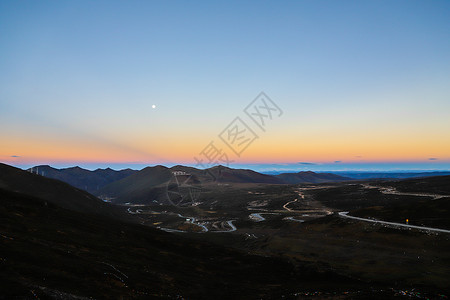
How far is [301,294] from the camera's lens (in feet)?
117

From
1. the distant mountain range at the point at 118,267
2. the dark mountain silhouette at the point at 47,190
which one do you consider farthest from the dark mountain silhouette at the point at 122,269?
the dark mountain silhouette at the point at 47,190

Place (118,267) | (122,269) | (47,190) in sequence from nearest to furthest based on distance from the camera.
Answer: (122,269) → (118,267) → (47,190)

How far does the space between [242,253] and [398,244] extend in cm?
4227

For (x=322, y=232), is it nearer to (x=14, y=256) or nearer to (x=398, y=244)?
(x=398, y=244)

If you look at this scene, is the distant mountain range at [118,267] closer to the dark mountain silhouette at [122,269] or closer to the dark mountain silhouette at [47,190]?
the dark mountain silhouette at [122,269]

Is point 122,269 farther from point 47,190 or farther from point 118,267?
point 47,190

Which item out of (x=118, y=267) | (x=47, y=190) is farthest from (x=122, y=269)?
(x=47, y=190)

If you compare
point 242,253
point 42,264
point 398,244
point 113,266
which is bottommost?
point 242,253

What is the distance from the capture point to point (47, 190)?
166750mm

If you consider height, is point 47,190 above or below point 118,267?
above

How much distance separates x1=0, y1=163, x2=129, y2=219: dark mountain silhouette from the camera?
15462 cm

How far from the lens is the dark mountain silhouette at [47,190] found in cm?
15462

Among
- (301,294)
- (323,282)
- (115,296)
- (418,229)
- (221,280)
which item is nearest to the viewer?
(115,296)

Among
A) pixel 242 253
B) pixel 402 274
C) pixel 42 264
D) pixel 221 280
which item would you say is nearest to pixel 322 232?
pixel 242 253
